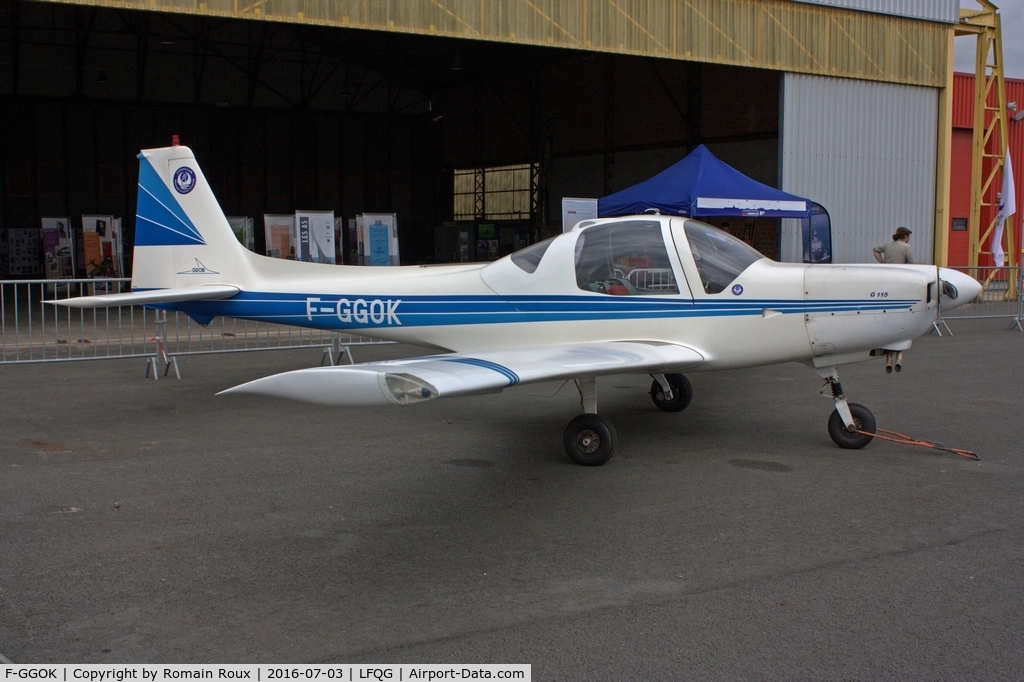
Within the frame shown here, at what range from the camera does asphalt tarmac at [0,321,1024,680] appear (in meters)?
3.74

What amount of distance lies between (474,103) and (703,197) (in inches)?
1027

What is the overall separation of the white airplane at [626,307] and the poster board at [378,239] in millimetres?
12685

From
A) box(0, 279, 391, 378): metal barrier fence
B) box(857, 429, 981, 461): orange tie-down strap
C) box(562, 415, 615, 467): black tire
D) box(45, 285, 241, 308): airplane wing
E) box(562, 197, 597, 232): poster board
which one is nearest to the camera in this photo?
box(562, 415, 615, 467): black tire

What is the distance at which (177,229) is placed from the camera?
30.3 feet

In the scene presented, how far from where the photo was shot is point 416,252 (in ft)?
140

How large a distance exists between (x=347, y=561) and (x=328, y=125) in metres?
37.7

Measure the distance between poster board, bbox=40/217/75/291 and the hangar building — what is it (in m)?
5.66

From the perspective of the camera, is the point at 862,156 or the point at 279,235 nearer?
the point at 862,156

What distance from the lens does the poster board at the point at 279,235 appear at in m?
23.3

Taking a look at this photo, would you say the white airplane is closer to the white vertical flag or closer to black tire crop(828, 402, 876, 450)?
black tire crop(828, 402, 876, 450)

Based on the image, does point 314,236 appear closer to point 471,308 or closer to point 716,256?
point 471,308

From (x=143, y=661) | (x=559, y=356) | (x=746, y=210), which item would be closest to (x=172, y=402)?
(x=559, y=356)

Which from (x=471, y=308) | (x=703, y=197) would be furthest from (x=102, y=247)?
(x=471, y=308)

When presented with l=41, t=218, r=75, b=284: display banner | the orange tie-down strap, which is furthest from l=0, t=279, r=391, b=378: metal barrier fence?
l=41, t=218, r=75, b=284: display banner
